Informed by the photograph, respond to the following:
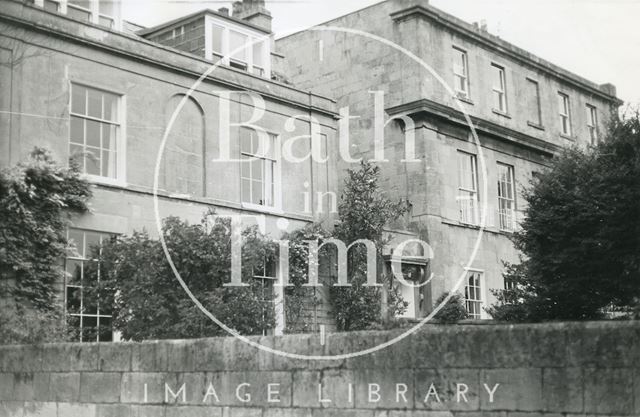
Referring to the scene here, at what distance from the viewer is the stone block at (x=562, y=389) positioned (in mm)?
6273

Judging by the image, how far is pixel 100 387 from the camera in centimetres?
960

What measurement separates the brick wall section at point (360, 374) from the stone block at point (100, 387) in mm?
13

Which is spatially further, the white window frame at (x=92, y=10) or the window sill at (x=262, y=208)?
the window sill at (x=262, y=208)

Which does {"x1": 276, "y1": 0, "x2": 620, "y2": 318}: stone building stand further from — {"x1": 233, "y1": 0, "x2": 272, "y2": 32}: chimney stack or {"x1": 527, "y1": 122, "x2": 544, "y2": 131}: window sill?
{"x1": 233, "y1": 0, "x2": 272, "y2": 32}: chimney stack

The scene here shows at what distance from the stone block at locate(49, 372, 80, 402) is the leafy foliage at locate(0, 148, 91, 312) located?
5.83 meters

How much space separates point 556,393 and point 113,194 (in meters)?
13.3

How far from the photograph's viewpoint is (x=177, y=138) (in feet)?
64.8

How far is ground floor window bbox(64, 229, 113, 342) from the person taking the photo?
16.5 m

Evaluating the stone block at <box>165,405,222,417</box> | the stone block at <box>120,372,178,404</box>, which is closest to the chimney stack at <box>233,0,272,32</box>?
the stone block at <box>120,372,178,404</box>

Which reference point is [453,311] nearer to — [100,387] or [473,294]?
[473,294]

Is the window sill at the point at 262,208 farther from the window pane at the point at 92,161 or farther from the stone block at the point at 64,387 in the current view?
the stone block at the point at 64,387

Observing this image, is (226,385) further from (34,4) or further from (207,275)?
(34,4)

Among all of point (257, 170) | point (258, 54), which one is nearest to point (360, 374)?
point (257, 170)

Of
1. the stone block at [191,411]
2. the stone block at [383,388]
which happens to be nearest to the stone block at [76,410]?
the stone block at [191,411]
